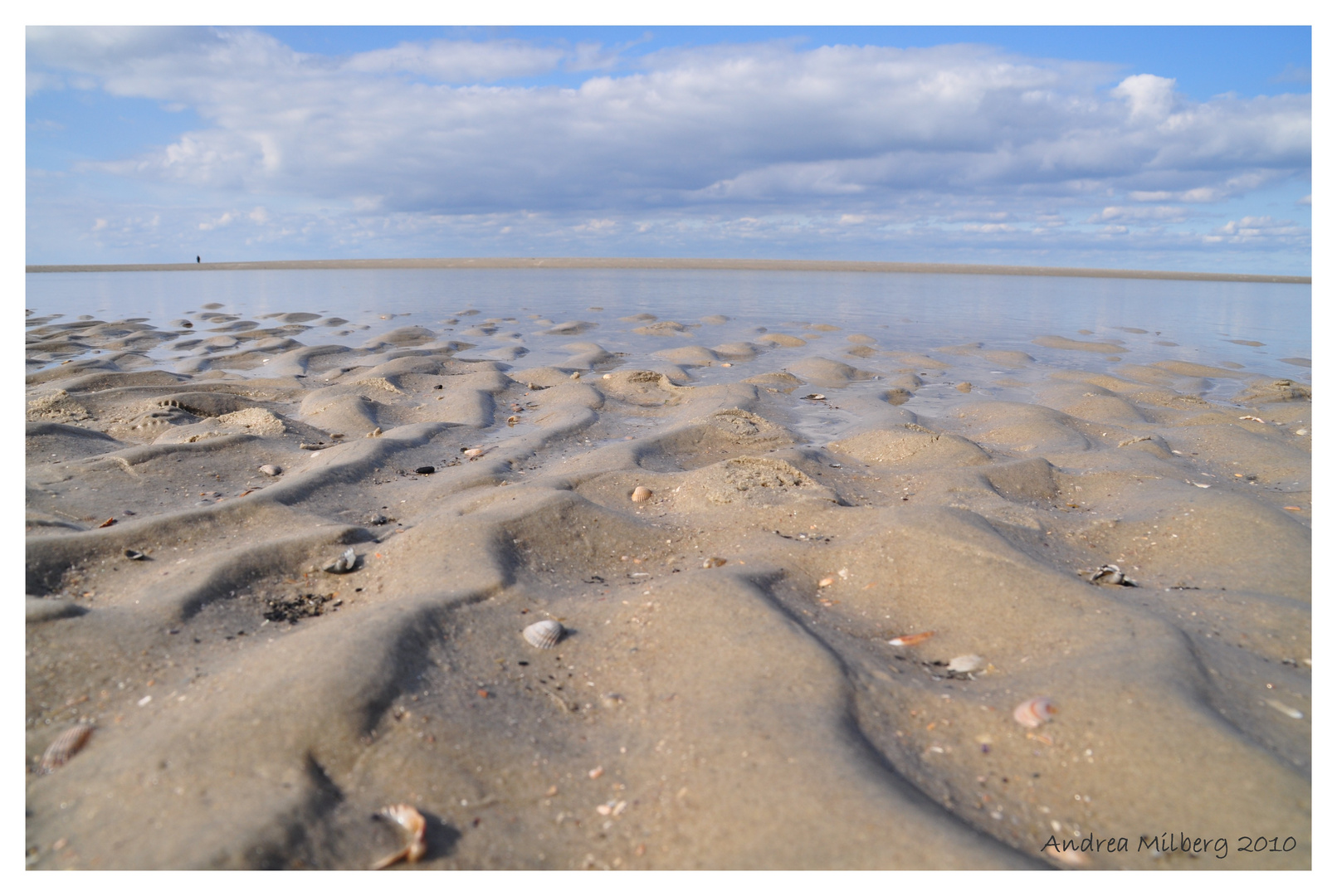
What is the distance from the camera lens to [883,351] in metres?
12.7

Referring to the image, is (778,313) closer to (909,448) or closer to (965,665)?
(909,448)

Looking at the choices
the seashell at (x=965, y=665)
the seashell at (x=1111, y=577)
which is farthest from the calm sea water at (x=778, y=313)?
the seashell at (x=965, y=665)

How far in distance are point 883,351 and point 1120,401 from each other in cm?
493

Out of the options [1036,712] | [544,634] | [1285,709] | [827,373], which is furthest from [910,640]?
[827,373]

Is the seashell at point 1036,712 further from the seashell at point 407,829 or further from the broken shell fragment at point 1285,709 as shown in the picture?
the seashell at point 407,829

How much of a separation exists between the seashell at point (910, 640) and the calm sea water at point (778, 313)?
345 inches

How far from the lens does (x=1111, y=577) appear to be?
340 centimetres

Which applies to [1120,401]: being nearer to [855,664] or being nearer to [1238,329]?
[855,664]

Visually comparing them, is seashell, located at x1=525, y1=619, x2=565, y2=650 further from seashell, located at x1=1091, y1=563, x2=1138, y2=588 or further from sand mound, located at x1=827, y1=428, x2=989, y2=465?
sand mound, located at x1=827, y1=428, x2=989, y2=465

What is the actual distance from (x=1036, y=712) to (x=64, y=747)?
9.86ft

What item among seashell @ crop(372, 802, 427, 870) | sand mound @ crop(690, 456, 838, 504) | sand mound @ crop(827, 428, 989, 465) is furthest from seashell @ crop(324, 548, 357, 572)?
sand mound @ crop(827, 428, 989, 465)

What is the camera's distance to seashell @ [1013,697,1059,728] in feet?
7.52

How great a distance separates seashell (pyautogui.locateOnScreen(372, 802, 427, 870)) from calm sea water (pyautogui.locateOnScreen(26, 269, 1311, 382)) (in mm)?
9367

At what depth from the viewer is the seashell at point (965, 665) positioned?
271 centimetres
